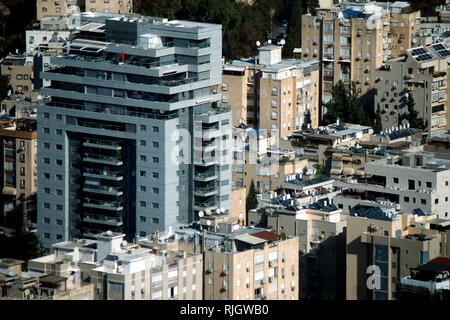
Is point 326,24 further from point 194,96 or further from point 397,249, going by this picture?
→ point 397,249

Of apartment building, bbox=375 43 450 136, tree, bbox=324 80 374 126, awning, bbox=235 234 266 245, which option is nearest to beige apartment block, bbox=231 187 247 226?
awning, bbox=235 234 266 245

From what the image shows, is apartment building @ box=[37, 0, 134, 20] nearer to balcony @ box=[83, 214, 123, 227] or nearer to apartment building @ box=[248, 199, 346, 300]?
balcony @ box=[83, 214, 123, 227]

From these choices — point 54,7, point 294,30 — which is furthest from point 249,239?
point 54,7

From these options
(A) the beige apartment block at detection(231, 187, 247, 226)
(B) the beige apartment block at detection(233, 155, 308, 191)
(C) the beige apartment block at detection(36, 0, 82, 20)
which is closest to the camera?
(A) the beige apartment block at detection(231, 187, 247, 226)

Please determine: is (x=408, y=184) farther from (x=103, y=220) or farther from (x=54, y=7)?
(x=54, y=7)

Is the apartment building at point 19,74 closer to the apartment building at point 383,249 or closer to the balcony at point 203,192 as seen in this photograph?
the balcony at point 203,192

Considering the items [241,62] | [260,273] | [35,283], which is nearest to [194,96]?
[260,273]
